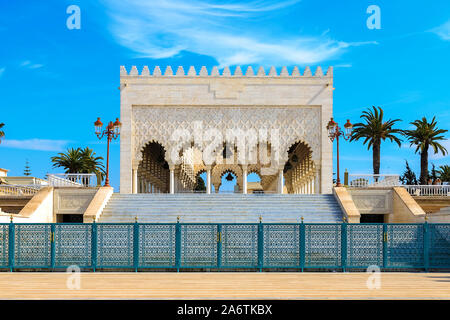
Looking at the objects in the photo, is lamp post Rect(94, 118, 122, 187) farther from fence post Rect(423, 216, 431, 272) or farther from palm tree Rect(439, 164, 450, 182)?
palm tree Rect(439, 164, 450, 182)

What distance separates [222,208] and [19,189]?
918 centimetres

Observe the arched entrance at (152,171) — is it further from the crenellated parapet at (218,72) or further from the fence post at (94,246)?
the fence post at (94,246)

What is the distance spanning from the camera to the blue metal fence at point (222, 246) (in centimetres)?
1103

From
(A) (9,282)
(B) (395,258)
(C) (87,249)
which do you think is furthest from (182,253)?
(B) (395,258)

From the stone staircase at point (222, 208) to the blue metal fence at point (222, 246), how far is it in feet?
18.7

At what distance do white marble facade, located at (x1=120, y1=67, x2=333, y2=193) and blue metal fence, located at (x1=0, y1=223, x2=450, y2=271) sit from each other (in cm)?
1529

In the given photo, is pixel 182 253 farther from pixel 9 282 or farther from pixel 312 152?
pixel 312 152

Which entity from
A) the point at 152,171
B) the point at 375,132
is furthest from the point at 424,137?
the point at 152,171

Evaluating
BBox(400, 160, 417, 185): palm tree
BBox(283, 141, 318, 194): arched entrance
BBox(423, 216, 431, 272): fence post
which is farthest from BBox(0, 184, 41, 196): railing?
BBox(400, 160, 417, 185): palm tree

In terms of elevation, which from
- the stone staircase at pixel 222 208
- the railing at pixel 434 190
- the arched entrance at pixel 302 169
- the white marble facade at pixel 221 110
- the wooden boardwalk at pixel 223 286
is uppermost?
the white marble facade at pixel 221 110

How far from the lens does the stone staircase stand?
56.7 ft

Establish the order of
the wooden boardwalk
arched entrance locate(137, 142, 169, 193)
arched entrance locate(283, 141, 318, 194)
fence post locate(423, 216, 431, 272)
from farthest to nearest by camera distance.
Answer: arched entrance locate(137, 142, 169, 193)
arched entrance locate(283, 141, 318, 194)
fence post locate(423, 216, 431, 272)
the wooden boardwalk

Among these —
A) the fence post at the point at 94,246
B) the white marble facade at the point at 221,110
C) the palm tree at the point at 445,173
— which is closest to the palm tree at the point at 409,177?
the palm tree at the point at 445,173
